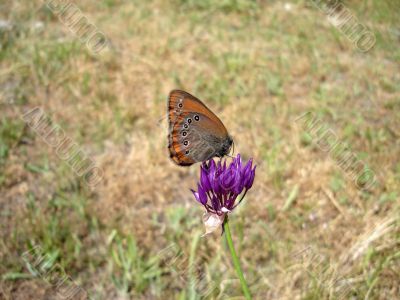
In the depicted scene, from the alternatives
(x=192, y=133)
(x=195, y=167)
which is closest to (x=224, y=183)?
(x=192, y=133)

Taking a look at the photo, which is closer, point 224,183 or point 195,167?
point 224,183

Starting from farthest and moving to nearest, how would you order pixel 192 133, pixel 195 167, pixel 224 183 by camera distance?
pixel 195 167
pixel 192 133
pixel 224 183

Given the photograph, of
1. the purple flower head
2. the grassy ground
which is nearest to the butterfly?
the purple flower head

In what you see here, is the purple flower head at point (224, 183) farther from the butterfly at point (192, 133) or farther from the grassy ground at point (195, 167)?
the grassy ground at point (195, 167)

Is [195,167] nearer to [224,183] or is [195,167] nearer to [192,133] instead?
[192,133]

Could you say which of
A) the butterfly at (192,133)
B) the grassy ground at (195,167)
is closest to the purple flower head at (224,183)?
the butterfly at (192,133)

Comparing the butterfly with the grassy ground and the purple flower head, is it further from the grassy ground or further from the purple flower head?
the grassy ground
